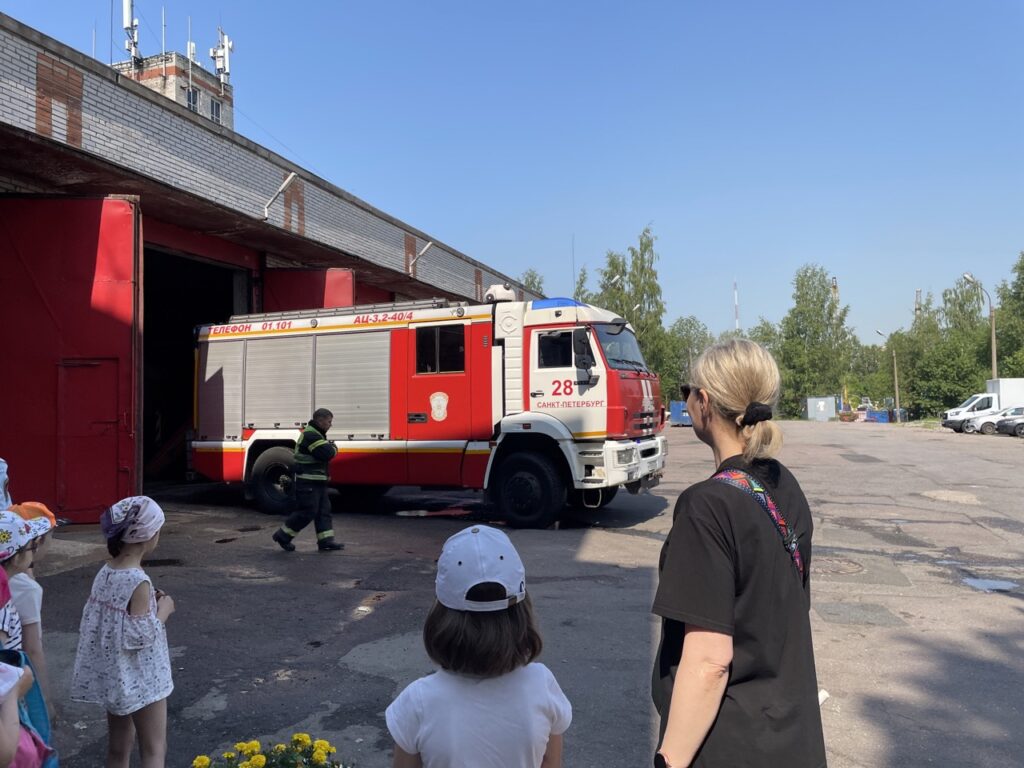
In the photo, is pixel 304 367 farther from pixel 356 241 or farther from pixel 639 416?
pixel 356 241

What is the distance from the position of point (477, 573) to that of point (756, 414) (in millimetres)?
792

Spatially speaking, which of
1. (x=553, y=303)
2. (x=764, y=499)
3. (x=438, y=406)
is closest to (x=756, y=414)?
(x=764, y=499)

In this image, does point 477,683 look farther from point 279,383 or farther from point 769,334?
point 769,334

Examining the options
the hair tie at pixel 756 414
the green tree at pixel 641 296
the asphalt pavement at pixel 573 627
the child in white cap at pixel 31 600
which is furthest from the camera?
the green tree at pixel 641 296

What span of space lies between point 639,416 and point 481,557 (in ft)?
29.7

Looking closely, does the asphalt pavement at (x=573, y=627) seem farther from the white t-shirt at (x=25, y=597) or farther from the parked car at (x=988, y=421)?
the parked car at (x=988, y=421)

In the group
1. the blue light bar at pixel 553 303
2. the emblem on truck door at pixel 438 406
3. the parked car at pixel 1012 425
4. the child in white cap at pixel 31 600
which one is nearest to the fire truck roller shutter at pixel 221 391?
the emblem on truck door at pixel 438 406

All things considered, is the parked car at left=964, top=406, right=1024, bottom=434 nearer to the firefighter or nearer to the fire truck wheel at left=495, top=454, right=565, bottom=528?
the fire truck wheel at left=495, top=454, right=565, bottom=528

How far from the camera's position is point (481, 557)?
6.06 feet

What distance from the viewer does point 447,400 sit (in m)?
10.8

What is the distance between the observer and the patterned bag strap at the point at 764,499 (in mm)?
1834

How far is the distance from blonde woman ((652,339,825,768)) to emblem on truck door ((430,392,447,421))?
9010 millimetres

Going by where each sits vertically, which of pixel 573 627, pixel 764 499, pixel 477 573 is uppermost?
pixel 764 499

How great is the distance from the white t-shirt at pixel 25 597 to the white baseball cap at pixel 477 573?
2.09m
